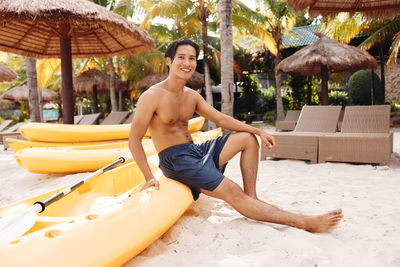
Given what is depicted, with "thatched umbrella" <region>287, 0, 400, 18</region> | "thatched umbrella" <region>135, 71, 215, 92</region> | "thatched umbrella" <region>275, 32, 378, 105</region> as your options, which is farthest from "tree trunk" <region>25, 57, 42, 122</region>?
"thatched umbrella" <region>275, 32, 378, 105</region>

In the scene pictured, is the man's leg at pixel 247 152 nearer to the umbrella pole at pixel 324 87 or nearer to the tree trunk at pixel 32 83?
the umbrella pole at pixel 324 87

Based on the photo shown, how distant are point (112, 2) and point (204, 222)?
11980 mm

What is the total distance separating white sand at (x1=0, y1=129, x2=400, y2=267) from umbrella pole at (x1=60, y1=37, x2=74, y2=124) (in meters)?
2.47

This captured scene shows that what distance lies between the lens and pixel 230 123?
7.36ft

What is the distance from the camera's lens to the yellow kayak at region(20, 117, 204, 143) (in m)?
4.32

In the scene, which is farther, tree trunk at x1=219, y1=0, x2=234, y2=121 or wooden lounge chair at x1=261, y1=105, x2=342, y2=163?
tree trunk at x1=219, y1=0, x2=234, y2=121

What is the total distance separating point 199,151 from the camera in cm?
219

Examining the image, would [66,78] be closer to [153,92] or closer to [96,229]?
[153,92]

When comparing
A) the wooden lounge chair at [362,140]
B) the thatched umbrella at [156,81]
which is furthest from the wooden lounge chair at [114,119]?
the wooden lounge chair at [362,140]

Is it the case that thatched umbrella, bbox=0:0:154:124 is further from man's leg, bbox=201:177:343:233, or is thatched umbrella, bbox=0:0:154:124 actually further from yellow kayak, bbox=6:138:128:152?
man's leg, bbox=201:177:343:233

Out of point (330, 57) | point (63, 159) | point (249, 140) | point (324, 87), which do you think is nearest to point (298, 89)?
point (324, 87)

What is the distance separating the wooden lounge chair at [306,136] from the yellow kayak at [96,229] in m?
2.67

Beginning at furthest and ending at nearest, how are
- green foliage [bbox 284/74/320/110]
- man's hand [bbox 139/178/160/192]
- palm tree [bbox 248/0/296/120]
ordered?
green foliage [bbox 284/74/320/110]
palm tree [bbox 248/0/296/120]
man's hand [bbox 139/178/160/192]

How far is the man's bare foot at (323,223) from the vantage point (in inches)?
70.0
